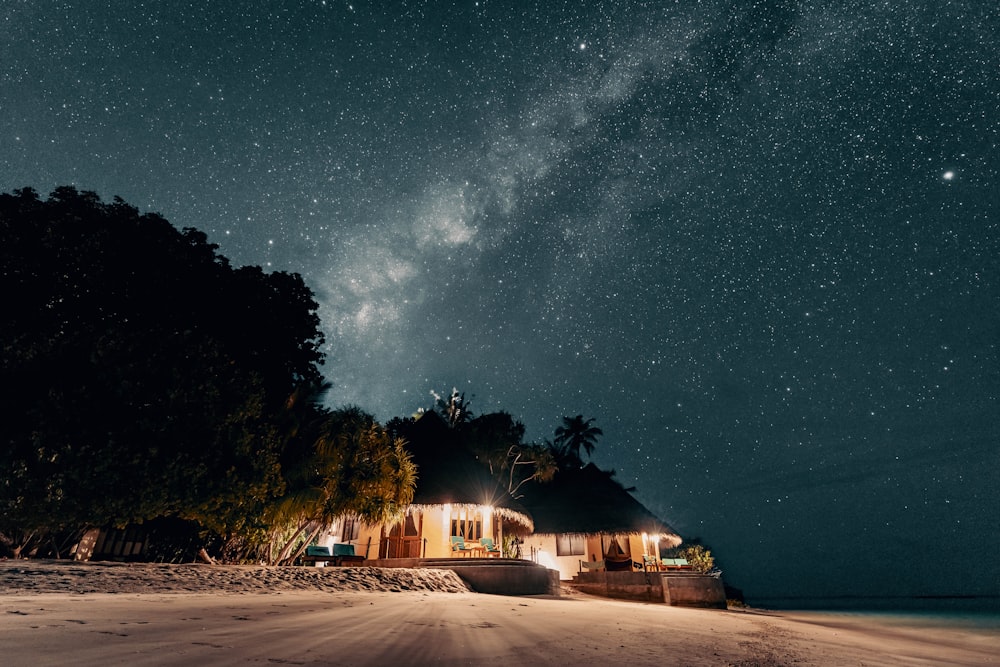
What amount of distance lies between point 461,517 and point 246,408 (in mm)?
13811

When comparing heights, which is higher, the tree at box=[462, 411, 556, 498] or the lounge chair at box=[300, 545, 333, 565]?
the tree at box=[462, 411, 556, 498]

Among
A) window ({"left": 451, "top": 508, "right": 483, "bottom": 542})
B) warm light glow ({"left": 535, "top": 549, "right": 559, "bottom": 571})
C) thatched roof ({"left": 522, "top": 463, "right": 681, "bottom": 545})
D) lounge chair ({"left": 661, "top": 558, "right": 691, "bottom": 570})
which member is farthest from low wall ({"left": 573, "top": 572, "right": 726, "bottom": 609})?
warm light glow ({"left": 535, "top": 549, "right": 559, "bottom": 571})

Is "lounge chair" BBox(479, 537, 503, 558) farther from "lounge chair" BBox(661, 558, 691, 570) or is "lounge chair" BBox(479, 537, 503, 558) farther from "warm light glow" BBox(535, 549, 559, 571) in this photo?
"warm light glow" BBox(535, 549, 559, 571)

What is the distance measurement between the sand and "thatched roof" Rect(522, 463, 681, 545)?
1933 centimetres

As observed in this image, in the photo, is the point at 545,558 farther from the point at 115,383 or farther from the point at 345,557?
the point at 115,383

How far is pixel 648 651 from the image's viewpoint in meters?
4.09

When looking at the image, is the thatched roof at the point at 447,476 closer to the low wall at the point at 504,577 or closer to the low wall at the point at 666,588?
the low wall at the point at 504,577

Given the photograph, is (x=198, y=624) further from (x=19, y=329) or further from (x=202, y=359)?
(x=19, y=329)

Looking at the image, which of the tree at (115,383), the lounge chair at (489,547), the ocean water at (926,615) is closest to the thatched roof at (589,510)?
the lounge chair at (489,547)

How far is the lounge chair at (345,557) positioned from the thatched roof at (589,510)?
40.1ft


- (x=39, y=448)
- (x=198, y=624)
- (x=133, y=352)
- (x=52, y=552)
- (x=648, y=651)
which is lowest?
(x=648, y=651)

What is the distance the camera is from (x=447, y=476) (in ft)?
71.4

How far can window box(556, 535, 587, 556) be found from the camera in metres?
26.9

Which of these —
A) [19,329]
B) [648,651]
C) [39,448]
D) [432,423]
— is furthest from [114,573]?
[432,423]
